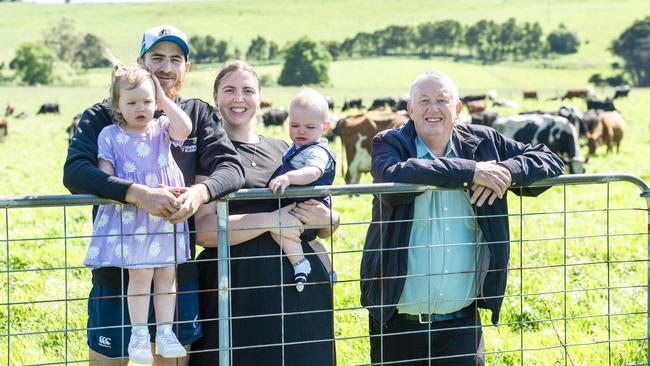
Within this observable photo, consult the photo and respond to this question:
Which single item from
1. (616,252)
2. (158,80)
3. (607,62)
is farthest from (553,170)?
(607,62)

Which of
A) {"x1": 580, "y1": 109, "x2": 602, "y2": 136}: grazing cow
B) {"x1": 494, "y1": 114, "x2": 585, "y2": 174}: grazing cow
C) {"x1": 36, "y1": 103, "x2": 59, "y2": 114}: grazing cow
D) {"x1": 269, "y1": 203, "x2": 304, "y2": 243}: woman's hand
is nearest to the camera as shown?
{"x1": 269, "y1": 203, "x2": 304, "y2": 243}: woman's hand

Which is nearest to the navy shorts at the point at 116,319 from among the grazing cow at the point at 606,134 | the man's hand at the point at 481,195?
the man's hand at the point at 481,195

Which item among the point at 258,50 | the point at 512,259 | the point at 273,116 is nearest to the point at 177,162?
the point at 512,259

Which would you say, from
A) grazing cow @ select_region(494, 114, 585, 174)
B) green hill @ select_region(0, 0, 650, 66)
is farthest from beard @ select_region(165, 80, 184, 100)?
green hill @ select_region(0, 0, 650, 66)

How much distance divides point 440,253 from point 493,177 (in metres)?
0.57

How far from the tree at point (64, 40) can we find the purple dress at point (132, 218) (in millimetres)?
121675

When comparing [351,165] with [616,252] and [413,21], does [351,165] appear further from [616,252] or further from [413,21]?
[413,21]

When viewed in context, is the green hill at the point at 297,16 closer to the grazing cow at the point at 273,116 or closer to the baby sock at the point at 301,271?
the grazing cow at the point at 273,116

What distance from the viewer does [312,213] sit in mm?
4773

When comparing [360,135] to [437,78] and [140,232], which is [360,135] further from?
[140,232]

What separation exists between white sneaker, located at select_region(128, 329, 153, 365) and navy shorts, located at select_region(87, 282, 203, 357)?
9 centimetres

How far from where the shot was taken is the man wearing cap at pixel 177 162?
438cm

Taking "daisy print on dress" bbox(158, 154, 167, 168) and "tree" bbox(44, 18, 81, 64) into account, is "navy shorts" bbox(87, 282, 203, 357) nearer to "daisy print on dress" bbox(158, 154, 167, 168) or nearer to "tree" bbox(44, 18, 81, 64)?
"daisy print on dress" bbox(158, 154, 167, 168)

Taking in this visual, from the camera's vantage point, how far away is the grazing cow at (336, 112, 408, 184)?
20062 mm
